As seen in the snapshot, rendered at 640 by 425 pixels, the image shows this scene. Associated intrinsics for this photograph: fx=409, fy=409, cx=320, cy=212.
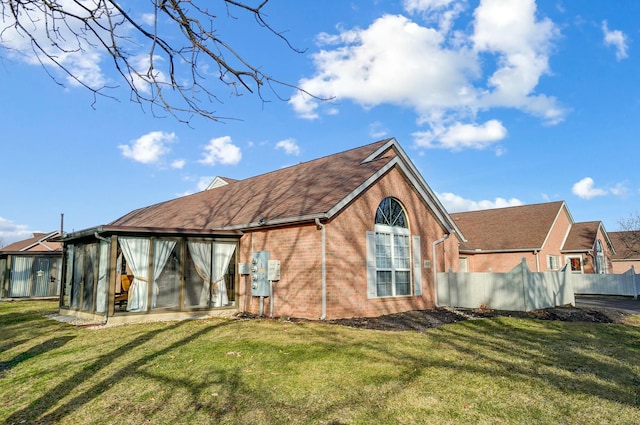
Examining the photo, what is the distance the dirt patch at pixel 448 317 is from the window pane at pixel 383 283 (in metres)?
0.72

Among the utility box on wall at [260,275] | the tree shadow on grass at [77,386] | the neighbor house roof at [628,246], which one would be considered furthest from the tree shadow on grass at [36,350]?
the neighbor house roof at [628,246]

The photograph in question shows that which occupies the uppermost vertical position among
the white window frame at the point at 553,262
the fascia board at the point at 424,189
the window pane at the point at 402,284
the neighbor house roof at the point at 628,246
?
the fascia board at the point at 424,189

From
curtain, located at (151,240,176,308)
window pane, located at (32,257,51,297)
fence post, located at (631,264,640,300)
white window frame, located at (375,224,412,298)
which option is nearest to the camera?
curtain, located at (151,240,176,308)

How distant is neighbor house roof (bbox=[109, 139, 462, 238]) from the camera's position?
12.6 m

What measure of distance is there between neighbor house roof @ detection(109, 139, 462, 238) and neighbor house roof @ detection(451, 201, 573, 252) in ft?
37.4

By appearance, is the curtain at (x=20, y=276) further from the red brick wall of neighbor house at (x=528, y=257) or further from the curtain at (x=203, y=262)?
the red brick wall of neighbor house at (x=528, y=257)

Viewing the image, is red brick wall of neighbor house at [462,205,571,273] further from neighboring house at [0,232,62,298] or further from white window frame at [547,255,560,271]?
neighboring house at [0,232,62,298]

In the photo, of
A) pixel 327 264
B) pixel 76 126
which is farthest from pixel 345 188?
pixel 76 126

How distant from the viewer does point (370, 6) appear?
546cm

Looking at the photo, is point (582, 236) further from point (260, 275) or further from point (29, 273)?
point (29, 273)

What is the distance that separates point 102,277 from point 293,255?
18.8 ft

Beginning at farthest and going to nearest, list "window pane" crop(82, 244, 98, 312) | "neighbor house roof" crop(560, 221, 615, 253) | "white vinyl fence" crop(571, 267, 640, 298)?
"neighbor house roof" crop(560, 221, 615, 253) → "white vinyl fence" crop(571, 267, 640, 298) → "window pane" crop(82, 244, 98, 312)

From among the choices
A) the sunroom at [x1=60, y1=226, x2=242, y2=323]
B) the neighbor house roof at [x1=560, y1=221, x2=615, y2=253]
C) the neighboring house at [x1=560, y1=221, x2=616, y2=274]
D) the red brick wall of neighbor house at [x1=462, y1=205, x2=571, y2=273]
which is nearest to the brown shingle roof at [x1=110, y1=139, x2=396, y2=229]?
the sunroom at [x1=60, y1=226, x2=242, y2=323]

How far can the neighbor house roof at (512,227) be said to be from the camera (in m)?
26.6
